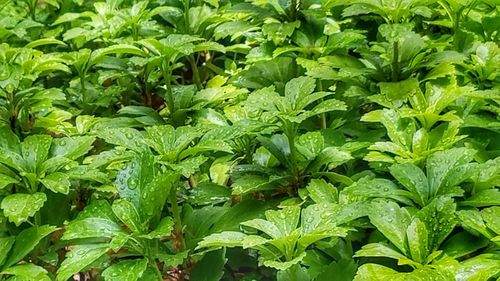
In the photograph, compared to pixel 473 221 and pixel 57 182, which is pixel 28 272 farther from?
pixel 473 221

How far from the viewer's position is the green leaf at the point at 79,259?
127cm

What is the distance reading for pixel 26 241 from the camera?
1427 millimetres

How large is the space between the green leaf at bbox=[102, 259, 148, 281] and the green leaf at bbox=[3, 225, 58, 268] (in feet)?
0.68

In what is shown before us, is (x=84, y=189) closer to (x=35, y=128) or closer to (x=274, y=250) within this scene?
(x=35, y=128)

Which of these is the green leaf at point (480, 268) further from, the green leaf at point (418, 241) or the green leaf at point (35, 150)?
the green leaf at point (35, 150)

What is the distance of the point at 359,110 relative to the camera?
6.36 feet

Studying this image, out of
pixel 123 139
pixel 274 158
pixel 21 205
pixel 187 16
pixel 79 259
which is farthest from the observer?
pixel 187 16

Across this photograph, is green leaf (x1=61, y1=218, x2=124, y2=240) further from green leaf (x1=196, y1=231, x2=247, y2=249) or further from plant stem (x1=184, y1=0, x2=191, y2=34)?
plant stem (x1=184, y1=0, x2=191, y2=34)

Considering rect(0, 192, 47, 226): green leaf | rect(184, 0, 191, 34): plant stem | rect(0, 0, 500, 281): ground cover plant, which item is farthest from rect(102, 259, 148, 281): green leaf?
rect(184, 0, 191, 34): plant stem

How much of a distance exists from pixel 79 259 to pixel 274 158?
59cm

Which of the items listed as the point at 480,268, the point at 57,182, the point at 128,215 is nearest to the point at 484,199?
the point at 480,268

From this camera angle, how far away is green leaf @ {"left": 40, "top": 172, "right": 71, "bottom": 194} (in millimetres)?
1432

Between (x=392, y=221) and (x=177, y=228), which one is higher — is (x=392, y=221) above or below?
above

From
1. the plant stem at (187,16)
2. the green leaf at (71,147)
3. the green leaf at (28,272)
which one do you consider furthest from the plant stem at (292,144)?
the plant stem at (187,16)
